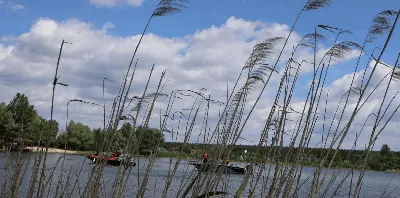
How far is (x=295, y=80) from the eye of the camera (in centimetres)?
312

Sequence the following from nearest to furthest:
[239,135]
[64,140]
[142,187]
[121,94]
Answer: [239,135]
[142,187]
[121,94]
[64,140]

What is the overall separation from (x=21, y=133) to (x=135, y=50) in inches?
72.1

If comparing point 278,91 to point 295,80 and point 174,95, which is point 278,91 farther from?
point 174,95

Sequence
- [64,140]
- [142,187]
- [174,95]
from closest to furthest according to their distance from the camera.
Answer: [142,187], [174,95], [64,140]

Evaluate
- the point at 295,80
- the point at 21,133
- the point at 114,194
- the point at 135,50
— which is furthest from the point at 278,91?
the point at 21,133

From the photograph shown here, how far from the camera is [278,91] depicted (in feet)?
9.40

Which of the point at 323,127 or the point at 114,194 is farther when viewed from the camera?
the point at 323,127

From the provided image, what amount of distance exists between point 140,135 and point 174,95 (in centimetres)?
67

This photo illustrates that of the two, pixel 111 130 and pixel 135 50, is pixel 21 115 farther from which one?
pixel 135 50

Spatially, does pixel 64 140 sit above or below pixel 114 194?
above

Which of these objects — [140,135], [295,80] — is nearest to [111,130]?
[140,135]

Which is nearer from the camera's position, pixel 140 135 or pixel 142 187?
pixel 142 187

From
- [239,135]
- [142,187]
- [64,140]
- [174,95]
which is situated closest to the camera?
[239,135]


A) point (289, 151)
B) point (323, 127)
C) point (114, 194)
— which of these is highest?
point (323, 127)
